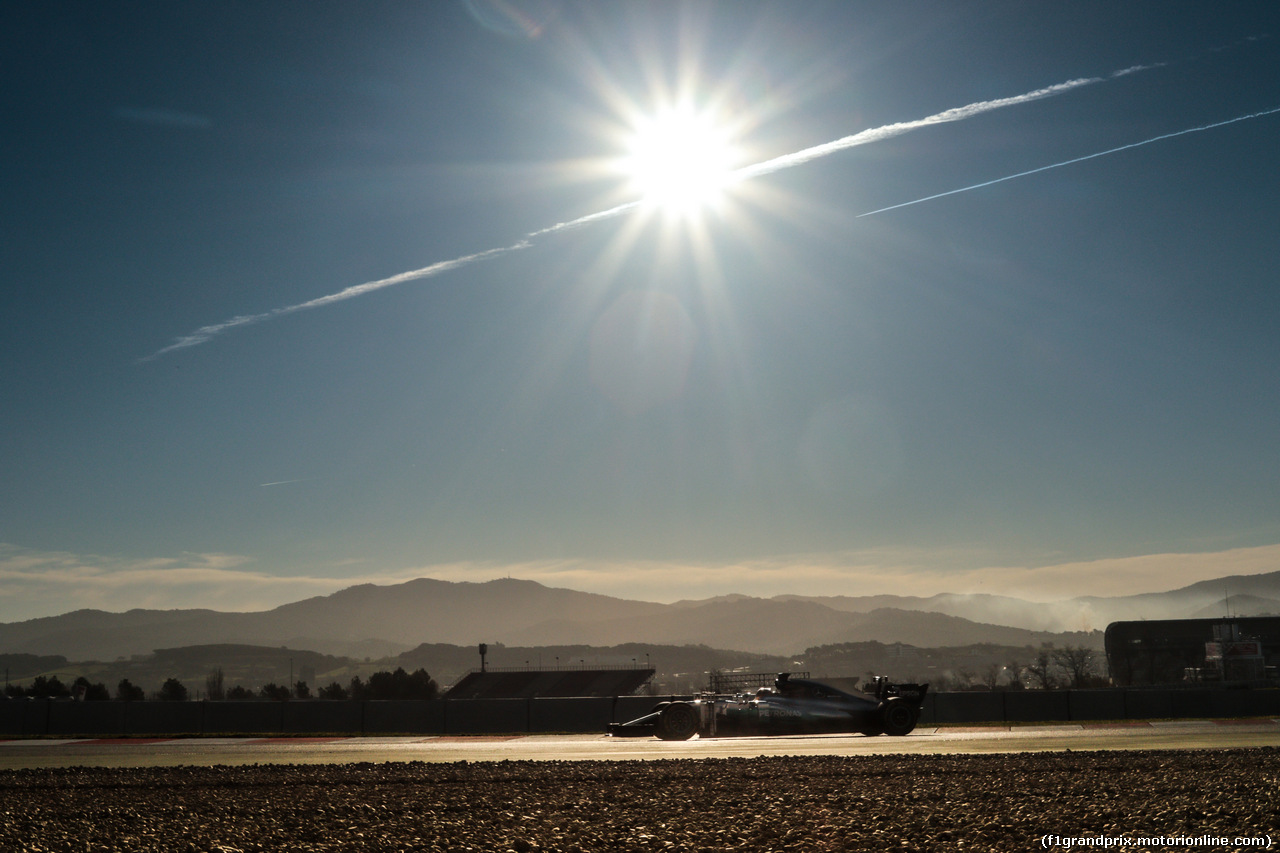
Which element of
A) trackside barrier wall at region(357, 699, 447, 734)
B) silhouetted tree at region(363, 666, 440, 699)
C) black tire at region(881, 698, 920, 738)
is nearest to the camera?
black tire at region(881, 698, 920, 738)

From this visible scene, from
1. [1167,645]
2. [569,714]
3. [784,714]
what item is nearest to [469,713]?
[569,714]

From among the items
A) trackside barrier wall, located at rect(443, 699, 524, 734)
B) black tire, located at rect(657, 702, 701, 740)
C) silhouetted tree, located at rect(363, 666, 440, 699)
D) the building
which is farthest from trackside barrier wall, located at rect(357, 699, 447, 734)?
the building

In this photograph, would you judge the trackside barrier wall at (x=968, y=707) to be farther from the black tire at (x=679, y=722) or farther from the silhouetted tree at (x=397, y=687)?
the silhouetted tree at (x=397, y=687)

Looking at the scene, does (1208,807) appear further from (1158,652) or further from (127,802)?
(1158,652)

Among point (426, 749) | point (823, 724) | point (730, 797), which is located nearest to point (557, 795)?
point (730, 797)

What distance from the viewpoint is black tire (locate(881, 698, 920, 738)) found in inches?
906

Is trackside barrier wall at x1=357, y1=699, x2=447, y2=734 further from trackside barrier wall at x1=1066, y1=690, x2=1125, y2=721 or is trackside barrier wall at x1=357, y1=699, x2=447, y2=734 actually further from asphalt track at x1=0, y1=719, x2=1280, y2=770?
trackside barrier wall at x1=1066, y1=690, x2=1125, y2=721

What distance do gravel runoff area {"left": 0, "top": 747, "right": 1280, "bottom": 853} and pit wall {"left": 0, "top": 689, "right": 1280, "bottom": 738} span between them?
1932 cm

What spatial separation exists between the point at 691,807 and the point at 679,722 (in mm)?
14147

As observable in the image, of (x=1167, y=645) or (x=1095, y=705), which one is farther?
(x=1167, y=645)

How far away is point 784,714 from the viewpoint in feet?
76.0

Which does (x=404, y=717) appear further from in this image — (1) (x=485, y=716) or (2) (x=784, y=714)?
(2) (x=784, y=714)

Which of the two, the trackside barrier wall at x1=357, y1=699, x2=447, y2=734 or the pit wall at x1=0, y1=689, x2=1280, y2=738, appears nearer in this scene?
the pit wall at x1=0, y1=689, x2=1280, y2=738

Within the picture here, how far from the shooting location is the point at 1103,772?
11547 mm
